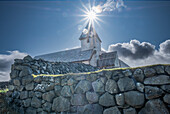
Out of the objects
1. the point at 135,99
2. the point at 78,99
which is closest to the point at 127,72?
the point at 135,99

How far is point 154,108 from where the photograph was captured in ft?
10.2

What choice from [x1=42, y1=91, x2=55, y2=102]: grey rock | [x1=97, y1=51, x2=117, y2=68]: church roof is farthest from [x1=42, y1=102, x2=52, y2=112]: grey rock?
[x1=97, y1=51, x2=117, y2=68]: church roof

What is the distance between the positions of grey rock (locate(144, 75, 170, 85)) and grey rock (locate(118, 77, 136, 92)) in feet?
1.21

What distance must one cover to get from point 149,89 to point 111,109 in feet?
4.05

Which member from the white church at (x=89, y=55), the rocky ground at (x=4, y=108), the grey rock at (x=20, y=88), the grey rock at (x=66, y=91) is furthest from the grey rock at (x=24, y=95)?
the white church at (x=89, y=55)

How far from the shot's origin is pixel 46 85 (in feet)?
15.8

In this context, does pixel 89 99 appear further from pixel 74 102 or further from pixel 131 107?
pixel 131 107

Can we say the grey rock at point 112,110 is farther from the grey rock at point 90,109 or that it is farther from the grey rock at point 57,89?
the grey rock at point 57,89

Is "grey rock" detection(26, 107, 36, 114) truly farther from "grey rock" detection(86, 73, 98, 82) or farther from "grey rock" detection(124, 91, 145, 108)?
"grey rock" detection(124, 91, 145, 108)

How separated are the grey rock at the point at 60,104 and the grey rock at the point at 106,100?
4.23 feet

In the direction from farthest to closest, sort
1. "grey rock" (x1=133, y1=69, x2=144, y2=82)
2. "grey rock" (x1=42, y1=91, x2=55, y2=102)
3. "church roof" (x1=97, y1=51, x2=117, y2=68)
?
1. "church roof" (x1=97, y1=51, x2=117, y2=68)
2. "grey rock" (x1=42, y1=91, x2=55, y2=102)
3. "grey rock" (x1=133, y1=69, x2=144, y2=82)

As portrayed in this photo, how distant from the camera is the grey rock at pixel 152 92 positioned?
3.12 meters

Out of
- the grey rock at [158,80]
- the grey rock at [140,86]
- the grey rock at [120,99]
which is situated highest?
the grey rock at [158,80]

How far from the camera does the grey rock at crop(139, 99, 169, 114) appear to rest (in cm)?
303
